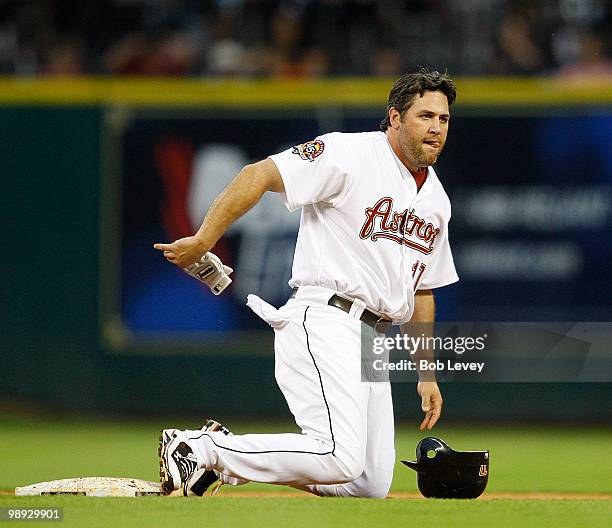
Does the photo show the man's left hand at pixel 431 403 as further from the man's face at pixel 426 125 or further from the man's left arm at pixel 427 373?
the man's face at pixel 426 125

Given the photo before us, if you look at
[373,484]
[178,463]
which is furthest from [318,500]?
[178,463]

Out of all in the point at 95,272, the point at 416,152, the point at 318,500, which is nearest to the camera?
the point at 318,500

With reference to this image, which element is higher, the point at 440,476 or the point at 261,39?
the point at 261,39

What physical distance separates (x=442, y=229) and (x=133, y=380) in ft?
18.1

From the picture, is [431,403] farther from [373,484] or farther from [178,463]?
[178,463]

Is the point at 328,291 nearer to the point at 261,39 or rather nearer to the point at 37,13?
the point at 261,39

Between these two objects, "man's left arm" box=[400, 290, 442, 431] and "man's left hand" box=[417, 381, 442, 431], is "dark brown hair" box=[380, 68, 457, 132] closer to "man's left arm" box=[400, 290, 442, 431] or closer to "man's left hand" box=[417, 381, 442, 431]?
"man's left arm" box=[400, 290, 442, 431]

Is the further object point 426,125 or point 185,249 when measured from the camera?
point 426,125

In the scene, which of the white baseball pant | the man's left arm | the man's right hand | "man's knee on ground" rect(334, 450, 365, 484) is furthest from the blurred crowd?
"man's knee on ground" rect(334, 450, 365, 484)

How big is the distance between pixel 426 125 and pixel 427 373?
3.88 ft

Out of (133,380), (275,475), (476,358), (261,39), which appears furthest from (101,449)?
(261,39)

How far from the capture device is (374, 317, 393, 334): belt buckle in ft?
18.1

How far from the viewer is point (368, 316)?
5473mm

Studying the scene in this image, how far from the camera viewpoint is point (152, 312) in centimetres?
1063
